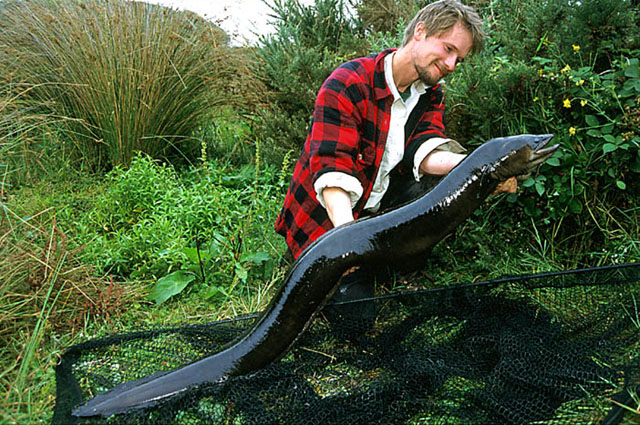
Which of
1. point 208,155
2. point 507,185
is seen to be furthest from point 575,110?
point 208,155

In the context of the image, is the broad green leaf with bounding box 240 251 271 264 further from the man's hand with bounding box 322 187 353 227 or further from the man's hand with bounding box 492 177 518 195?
the man's hand with bounding box 492 177 518 195

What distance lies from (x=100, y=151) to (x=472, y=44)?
342 cm

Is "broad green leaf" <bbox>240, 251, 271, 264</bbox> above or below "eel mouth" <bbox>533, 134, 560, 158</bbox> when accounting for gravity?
below

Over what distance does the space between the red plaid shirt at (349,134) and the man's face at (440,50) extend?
0.22 meters

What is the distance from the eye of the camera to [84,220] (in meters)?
3.52

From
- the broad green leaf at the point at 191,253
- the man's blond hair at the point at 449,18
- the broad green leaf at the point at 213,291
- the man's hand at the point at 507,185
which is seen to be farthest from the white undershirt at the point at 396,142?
the broad green leaf at the point at 191,253

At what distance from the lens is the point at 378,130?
2680mm

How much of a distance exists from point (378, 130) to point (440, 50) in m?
0.53

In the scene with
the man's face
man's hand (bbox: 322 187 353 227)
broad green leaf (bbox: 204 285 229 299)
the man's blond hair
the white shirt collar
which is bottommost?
broad green leaf (bbox: 204 285 229 299)

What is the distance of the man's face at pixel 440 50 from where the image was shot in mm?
2461

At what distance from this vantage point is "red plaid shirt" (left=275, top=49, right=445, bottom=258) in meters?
2.41

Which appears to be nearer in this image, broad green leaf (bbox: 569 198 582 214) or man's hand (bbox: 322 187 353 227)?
man's hand (bbox: 322 187 353 227)

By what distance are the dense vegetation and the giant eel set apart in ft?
2.15

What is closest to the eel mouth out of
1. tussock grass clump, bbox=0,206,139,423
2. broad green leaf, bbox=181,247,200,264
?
broad green leaf, bbox=181,247,200,264
